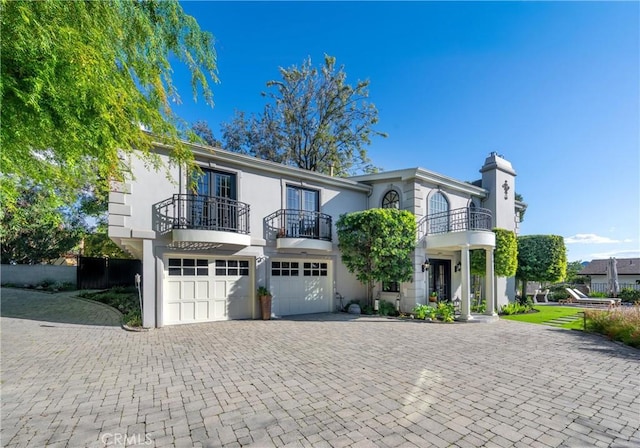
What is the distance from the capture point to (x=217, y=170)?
11.2 metres

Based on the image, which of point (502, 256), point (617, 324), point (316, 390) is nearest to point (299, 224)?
point (316, 390)

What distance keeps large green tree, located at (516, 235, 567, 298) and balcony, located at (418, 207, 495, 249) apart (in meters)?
4.12

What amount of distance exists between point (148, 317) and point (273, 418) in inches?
287

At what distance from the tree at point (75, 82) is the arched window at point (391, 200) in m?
10.5

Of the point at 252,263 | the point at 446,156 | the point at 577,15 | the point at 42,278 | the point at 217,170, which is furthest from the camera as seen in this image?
the point at 42,278

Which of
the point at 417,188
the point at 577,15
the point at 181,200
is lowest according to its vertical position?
the point at 181,200

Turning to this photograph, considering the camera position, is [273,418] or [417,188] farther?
[417,188]

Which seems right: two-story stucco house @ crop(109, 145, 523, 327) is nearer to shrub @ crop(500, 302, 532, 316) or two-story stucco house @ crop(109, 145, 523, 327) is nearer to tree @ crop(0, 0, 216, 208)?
shrub @ crop(500, 302, 532, 316)

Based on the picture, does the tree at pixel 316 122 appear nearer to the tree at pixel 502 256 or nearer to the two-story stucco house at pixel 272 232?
the two-story stucco house at pixel 272 232

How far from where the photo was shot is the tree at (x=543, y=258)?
15852mm

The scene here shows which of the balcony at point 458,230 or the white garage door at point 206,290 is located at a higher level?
the balcony at point 458,230

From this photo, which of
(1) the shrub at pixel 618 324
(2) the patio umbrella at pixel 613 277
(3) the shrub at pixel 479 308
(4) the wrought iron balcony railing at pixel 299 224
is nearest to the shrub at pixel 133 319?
(4) the wrought iron balcony railing at pixel 299 224

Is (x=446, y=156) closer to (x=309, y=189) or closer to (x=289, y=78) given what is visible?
(x=309, y=189)

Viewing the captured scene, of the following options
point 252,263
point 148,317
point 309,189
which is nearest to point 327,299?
point 252,263
